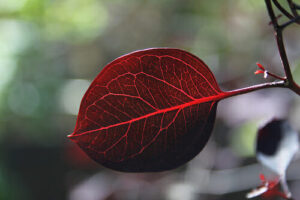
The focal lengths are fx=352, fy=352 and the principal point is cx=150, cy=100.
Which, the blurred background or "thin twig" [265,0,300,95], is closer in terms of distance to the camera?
"thin twig" [265,0,300,95]

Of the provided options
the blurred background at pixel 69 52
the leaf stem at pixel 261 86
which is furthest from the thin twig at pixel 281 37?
the blurred background at pixel 69 52

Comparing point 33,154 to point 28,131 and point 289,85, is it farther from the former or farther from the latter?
point 289,85

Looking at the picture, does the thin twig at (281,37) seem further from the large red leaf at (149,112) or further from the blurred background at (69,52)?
the blurred background at (69,52)

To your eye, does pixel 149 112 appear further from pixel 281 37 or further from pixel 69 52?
pixel 69 52

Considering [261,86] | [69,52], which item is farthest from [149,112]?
[69,52]

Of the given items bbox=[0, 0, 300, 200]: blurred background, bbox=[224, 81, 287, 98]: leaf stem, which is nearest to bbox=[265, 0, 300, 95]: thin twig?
bbox=[224, 81, 287, 98]: leaf stem

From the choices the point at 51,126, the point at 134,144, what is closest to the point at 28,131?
the point at 51,126

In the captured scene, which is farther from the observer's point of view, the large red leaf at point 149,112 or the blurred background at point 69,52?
the blurred background at point 69,52

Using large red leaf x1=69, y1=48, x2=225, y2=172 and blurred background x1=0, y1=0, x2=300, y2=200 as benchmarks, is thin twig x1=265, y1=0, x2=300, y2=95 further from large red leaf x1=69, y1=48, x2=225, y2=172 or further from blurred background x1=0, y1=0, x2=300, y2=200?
blurred background x1=0, y1=0, x2=300, y2=200
